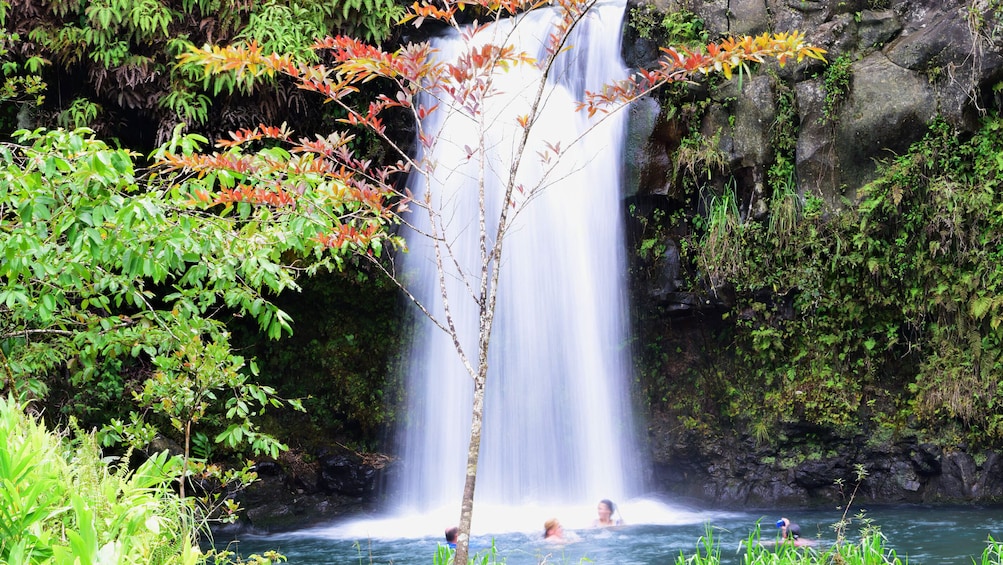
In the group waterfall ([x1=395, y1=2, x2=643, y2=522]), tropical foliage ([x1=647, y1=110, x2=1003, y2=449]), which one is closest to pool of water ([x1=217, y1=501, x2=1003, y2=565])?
waterfall ([x1=395, y1=2, x2=643, y2=522])

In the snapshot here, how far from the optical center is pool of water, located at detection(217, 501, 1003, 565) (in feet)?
25.1

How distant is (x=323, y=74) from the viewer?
4.29 m

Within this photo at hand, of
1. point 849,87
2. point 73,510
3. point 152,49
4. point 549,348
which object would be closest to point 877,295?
point 849,87

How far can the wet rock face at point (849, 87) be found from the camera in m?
9.66

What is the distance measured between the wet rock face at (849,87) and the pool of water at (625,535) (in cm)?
391

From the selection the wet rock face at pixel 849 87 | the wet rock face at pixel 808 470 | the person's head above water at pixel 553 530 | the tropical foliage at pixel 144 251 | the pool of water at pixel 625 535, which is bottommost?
the pool of water at pixel 625 535

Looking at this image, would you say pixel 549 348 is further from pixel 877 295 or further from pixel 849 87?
pixel 849 87

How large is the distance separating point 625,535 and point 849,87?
6031 millimetres

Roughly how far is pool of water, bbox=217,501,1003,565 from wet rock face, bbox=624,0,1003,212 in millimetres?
3914

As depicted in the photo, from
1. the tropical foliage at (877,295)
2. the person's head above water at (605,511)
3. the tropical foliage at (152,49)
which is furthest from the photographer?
the tropical foliage at (152,49)

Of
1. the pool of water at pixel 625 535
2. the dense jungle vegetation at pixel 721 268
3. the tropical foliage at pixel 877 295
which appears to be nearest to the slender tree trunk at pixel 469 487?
the pool of water at pixel 625 535

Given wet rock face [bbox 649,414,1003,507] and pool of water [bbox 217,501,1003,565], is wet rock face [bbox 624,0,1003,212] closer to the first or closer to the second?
wet rock face [bbox 649,414,1003,507]

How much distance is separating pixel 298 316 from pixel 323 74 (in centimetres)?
740

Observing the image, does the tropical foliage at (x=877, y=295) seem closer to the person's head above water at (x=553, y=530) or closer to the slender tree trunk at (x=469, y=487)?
the person's head above water at (x=553, y=530)
